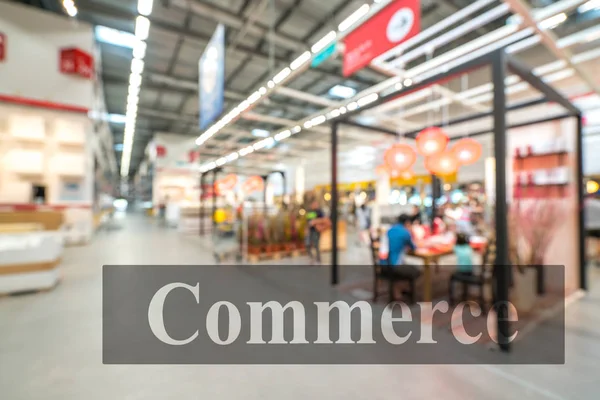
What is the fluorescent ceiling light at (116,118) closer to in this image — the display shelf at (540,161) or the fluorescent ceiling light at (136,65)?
the fluorescent ceiling light at (136,65)

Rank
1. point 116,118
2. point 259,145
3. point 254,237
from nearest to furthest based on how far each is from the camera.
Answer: point 254,237
point 259,145
point 116,118

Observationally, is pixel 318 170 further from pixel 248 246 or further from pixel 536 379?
pixel 536 379

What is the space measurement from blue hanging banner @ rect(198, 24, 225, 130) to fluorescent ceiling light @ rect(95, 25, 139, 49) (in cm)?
349

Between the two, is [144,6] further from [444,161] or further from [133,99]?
[133,99]

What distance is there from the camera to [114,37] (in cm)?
802

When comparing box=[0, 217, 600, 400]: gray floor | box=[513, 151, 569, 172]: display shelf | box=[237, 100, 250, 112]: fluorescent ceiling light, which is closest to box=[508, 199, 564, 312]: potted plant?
box=[513, 151, 569, 172]: display shelf

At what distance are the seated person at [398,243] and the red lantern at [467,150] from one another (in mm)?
1574

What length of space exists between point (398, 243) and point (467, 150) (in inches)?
73.8

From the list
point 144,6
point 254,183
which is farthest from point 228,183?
point 144,6

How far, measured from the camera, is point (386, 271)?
3590mm

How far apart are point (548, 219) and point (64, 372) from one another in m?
5.79

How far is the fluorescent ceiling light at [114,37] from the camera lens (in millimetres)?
7727

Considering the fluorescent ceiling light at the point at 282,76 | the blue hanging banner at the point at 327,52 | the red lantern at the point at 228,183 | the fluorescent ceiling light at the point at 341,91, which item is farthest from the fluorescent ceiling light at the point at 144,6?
the fluorescent ceiling light at the point at 341,91

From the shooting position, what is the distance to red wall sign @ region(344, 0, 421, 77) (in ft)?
9.59
